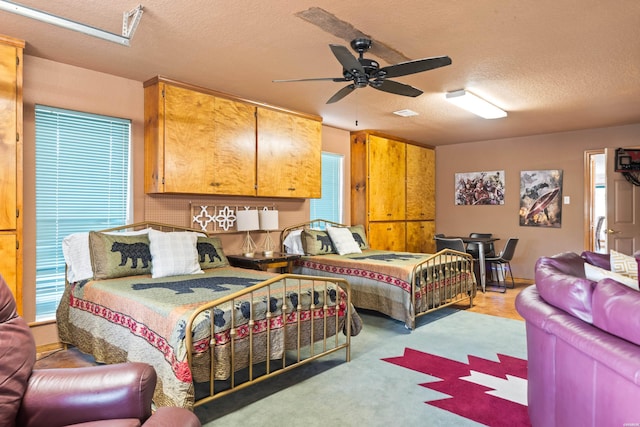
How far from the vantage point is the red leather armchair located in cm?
141

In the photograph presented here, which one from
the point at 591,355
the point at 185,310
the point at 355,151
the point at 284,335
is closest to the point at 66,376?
the point at 185,310

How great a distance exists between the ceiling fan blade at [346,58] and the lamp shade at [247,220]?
2208 mm

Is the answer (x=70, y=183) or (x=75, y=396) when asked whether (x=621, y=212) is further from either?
(x=70, y=183)

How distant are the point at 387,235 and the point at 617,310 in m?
5.32

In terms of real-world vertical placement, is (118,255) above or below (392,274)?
above

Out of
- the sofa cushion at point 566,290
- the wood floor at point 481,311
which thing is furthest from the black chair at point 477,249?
the sofa cushion at point 566,290

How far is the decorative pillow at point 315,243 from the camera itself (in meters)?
5.16

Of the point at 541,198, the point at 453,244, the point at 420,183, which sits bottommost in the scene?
the point at 453,244

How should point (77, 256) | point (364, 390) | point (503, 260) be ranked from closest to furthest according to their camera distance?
point (364, 390)
point (77, 256)
point (503, 260)

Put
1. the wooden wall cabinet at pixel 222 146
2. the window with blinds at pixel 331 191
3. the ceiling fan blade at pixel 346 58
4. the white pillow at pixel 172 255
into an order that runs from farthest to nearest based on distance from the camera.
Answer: the window with blinds at pixel 331 191 < the wooden wall cabinet at pixel 222 146 < the white pillow at pixel 172 255 < the ceiling fan blade at pixel 346 58

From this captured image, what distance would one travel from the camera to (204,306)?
221 centimetres

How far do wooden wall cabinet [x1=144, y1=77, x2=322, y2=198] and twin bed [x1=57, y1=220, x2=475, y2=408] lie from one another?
0.63 meters

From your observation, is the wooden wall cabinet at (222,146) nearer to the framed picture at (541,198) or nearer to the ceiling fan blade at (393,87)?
the ceiling fan blade at (393,87)

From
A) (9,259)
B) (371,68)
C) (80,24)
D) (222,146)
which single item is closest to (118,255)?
(9,259)
